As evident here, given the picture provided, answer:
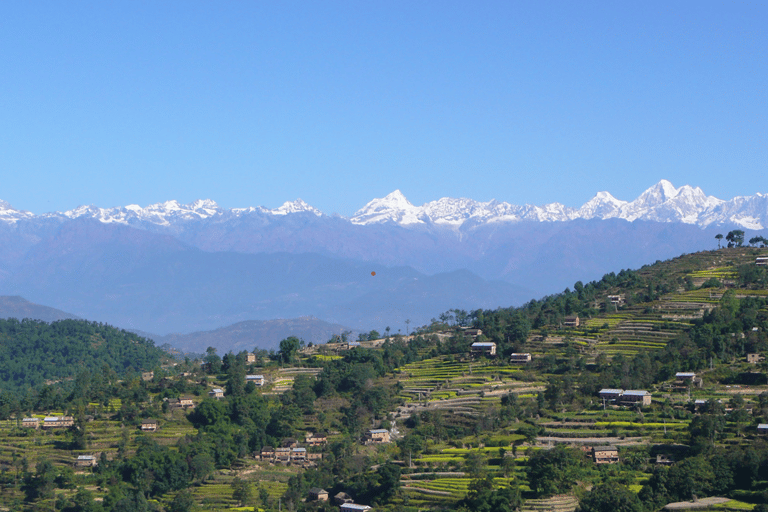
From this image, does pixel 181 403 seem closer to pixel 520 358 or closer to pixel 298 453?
pixel 298 453

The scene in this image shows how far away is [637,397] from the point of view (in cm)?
6475

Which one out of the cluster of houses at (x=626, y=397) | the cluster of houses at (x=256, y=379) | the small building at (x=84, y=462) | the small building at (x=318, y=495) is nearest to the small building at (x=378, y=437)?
the small building at (x=318, y=495)

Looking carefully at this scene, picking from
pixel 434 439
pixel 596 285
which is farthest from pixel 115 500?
pixel 596 285

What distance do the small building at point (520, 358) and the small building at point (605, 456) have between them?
23.4 meters

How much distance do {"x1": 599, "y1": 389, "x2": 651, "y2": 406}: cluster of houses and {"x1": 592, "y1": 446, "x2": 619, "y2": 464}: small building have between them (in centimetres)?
833

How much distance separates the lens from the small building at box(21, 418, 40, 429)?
255 feet

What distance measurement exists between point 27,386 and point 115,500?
218 ft

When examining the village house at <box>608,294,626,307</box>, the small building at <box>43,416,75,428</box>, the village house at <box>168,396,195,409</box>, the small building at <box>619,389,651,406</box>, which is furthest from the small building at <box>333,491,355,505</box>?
the village house at <box>608,294,626,307</box>

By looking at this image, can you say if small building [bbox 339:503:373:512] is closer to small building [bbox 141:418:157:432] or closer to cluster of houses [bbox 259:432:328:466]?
cluster of houses [bbox 259:432:328:466]

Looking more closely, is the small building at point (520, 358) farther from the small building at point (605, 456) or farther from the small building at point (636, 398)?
the small building at point (605, 456)

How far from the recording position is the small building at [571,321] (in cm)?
8781

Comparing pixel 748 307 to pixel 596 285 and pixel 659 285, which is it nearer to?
pixel 659 285

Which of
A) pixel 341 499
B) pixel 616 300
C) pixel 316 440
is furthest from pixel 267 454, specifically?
pixel 616 300

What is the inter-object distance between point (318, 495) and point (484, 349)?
28.4 m
